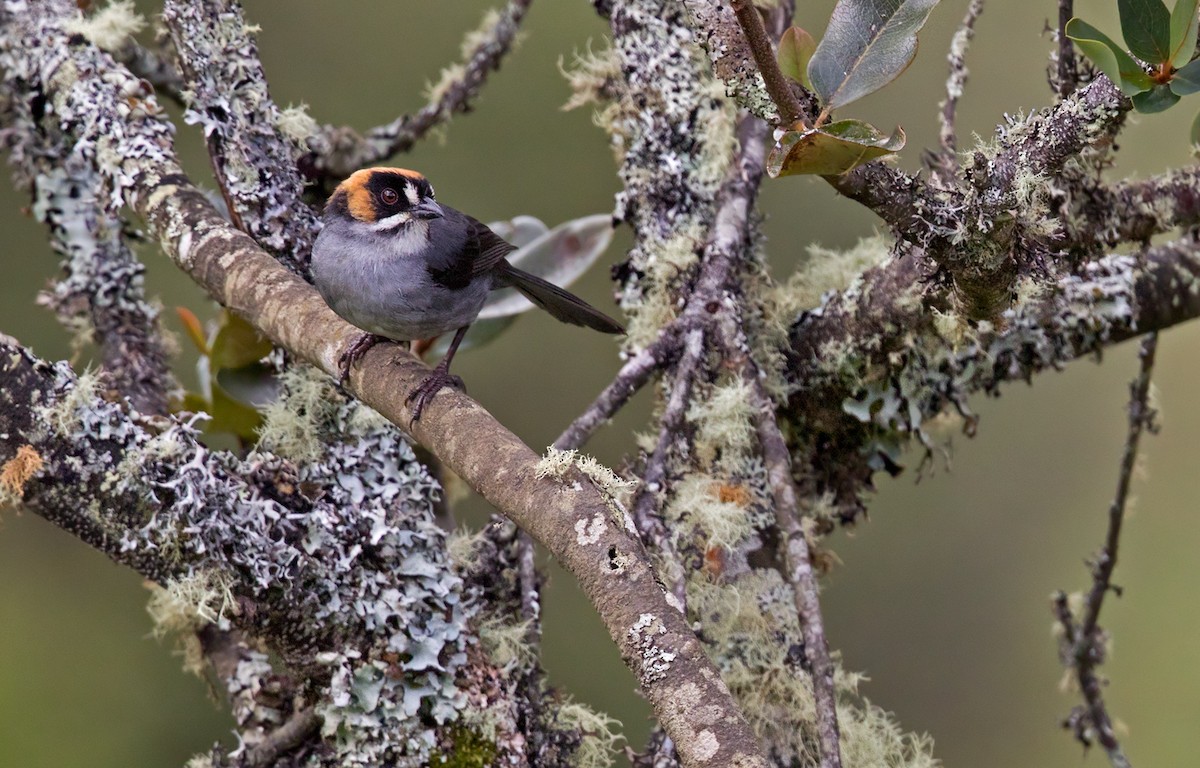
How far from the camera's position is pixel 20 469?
181cm

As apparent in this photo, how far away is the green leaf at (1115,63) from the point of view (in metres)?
1.47

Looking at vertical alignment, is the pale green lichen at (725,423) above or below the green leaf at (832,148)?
above

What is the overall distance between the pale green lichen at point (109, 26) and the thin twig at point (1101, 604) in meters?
2.55

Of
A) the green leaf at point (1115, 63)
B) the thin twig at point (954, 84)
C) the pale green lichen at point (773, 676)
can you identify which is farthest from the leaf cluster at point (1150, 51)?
the pale green lichen at point (773, 676)

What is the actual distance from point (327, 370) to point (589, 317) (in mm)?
704

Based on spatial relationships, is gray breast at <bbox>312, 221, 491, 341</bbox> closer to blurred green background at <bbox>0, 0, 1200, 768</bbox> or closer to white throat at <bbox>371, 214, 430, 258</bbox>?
white throat at <bbox>371, 214, 430, 258</bbox>

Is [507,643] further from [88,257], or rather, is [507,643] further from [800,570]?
[88,257]

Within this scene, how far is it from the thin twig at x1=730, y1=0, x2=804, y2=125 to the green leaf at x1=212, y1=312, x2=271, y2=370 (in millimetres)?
1548

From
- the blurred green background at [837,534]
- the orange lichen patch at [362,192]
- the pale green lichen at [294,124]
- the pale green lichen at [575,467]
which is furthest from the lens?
the blurred green background at [837,534]

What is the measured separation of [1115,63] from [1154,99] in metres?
0.09

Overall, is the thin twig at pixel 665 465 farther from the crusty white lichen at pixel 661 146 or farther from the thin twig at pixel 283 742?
the thin twig at pixel 283 742

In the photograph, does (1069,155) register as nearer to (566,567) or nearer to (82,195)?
(566,567)

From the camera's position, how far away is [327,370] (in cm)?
218

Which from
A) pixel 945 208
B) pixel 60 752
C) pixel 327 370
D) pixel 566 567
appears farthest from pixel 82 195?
pixel 60 752
